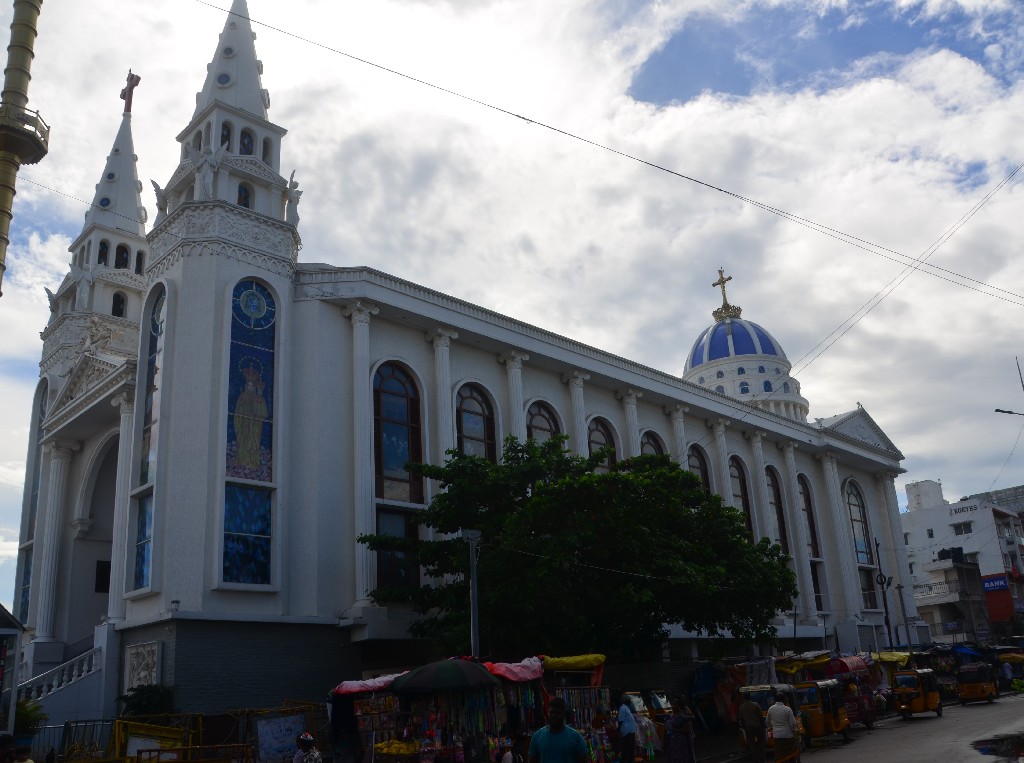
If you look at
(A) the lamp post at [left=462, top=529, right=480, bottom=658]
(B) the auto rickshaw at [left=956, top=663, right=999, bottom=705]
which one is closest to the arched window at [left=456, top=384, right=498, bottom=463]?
(A) the lamp post at [left=462, top=529, right=480, bottom=658]

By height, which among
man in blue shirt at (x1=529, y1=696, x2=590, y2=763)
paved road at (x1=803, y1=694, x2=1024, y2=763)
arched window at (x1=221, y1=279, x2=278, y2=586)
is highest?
arched window at (x1=221, y1=279, x2=278, y2=586)

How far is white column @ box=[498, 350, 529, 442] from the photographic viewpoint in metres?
32.2

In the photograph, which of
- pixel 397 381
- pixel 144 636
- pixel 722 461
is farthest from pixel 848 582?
pixel 144 636

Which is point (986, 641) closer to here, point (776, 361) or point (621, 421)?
point (776, 361)

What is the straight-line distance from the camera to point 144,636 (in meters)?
23.6

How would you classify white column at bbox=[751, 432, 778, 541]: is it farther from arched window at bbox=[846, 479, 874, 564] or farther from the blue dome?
the blue dome

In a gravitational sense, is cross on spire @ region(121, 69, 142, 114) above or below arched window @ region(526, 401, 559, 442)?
above

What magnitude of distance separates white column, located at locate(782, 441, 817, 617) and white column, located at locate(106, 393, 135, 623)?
29372 mm

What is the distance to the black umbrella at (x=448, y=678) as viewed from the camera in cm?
1598

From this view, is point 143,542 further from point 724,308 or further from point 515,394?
point 724,308

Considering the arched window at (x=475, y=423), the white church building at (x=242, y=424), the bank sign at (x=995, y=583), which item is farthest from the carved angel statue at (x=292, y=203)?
the bank sign at (x=995, y=583)

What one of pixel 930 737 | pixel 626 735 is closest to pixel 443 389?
pixel 626 735

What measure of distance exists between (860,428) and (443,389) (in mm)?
32312

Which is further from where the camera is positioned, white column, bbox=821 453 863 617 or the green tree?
white column, bbox=821 453 863 617
